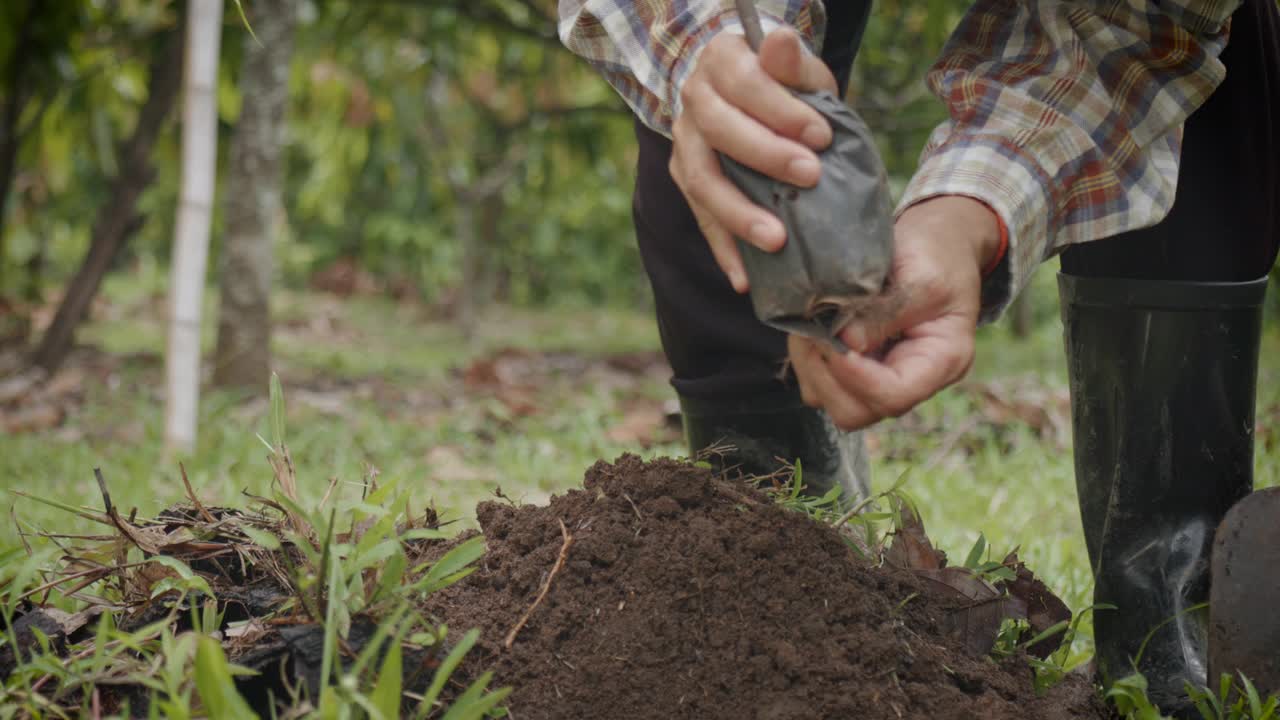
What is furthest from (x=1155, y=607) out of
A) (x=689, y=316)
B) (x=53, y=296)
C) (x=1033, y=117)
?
(x=53, y=296)

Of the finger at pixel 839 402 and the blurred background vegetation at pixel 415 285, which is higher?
the finger at pixel 839 402

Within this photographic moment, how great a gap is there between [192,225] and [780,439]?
1.97 m

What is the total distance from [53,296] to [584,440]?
20.4ft

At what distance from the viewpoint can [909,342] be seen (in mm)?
1144

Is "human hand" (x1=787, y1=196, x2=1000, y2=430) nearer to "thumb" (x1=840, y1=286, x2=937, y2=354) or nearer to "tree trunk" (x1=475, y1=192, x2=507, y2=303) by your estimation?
"thumb" (x1=840, y1=286, x2=937, y2=354)

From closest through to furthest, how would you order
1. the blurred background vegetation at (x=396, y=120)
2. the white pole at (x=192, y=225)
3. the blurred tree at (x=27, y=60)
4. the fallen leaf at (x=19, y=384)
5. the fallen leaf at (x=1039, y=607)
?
the fallen leaf at (x=1039, y=607), the white pole at (x=192, y=225), the fallen leaf at (x=19, y=384), the blurred tree at (x=27, y=60), the blurred background vegetation at (x=396, y=120)

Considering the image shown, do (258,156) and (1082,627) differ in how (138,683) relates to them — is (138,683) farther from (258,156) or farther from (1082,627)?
(258,156)

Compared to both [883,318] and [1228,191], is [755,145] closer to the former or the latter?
[883,318]

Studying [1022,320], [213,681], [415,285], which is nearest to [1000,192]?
[213,681]

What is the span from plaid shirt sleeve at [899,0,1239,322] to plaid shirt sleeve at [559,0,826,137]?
0.25 m

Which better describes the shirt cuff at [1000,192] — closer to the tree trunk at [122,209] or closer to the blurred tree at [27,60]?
the tree trunk at [122,209]

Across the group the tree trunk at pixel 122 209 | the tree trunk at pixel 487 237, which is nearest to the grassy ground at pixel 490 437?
the tree trunk at pixel 122 209

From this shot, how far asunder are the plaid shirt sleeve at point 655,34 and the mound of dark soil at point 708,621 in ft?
1.58

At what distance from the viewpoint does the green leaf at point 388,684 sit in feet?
3.19
